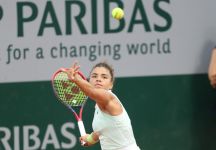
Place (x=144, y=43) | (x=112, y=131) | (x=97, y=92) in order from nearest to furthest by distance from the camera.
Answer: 1. (x=97, y=92)
2. (x=112, y=131)
3. (x=144, y=43)

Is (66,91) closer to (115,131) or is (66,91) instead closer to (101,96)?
(115,131)

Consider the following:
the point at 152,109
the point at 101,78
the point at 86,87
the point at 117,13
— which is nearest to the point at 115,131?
the point at 101,78

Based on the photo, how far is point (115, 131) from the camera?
5.07 meters

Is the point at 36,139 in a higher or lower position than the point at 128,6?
lower

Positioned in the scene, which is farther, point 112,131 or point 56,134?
point 56,134

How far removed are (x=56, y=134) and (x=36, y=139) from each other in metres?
0.19

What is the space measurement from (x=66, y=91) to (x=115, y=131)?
2.02 feet

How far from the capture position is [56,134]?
259 inches

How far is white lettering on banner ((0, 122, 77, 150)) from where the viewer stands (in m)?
6.57

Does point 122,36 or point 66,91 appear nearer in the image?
point 66,91

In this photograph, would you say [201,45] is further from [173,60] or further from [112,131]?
[112,131]

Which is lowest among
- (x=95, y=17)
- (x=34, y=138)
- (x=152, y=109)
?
(x=34, y=138)

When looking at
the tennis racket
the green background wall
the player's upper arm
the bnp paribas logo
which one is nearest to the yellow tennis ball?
the bnp paribas logo

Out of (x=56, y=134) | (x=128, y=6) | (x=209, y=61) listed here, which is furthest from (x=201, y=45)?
(x=56, y=134)
